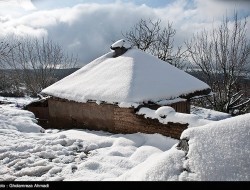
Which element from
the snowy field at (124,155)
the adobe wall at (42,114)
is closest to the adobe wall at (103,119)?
the snowy field at (124,155)

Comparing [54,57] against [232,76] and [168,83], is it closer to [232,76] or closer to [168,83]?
[232,76]

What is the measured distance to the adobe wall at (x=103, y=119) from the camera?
8.07 metres

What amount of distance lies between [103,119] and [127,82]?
1.56 meters

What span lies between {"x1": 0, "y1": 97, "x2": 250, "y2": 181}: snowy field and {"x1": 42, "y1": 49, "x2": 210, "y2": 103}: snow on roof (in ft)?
4.67

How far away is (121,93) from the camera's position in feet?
31.1

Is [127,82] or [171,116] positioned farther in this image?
[127,82]

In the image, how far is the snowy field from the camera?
355 centimetres

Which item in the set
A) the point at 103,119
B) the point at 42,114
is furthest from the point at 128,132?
the point at 42,114

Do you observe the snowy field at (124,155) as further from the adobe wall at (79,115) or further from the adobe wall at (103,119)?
the adobe wall at (79,115)

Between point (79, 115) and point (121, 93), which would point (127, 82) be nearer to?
point (121, 93)

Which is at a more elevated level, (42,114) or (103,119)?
(103,119)

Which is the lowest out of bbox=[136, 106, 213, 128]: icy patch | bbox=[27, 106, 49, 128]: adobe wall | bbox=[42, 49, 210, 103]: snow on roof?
bbox=[27, 106, 49, 128]: adobe wall

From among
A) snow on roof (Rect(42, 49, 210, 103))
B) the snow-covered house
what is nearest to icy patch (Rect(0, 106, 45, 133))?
the snow-covered house

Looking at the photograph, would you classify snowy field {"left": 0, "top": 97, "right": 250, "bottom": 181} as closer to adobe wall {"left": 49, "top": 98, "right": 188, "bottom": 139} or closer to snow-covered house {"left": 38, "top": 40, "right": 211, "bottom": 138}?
adobe wall {"left": 49, "top": 98, "right": 188, "bottom": 139}
